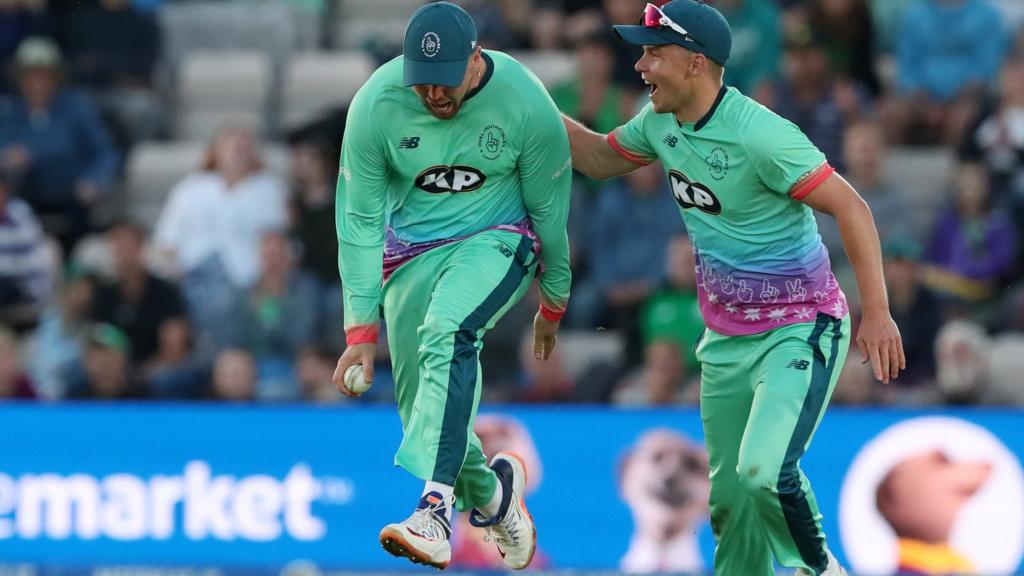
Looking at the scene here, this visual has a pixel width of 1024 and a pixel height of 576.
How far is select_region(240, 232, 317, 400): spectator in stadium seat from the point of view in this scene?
1429 cm

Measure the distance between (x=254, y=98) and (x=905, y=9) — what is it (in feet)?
16.6

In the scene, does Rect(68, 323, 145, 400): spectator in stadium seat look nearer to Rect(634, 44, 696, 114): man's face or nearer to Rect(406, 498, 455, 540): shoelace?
Rect(406, 498, 455, 540): shoelace

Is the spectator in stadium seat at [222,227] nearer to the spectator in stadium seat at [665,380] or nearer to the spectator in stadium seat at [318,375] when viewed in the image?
the spectator in stadium seat at [318,375]

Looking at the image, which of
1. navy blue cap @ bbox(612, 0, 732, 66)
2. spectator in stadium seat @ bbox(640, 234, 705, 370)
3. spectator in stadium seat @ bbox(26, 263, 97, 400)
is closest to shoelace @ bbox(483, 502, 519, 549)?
navy blue cap @ bbox(612, 0, 732, 66)

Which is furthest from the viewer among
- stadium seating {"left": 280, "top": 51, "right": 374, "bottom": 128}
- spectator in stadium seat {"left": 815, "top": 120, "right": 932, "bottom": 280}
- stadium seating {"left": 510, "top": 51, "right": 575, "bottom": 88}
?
stadium seating {"left": 280, "top": 51, "right": 374, "bottom": 128}

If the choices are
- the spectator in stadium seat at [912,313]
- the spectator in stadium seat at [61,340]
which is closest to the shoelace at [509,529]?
the spectator in stadium seat at [912,313]

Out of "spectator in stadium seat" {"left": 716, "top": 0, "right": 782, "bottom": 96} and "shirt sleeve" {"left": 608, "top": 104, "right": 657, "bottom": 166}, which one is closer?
"shirt sleeve" {"left": 608, "top": 104, "right": 657, "bottom": 166}

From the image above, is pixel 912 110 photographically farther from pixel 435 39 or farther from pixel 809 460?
pixel 435 39

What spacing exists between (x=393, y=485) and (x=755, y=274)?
499 cm

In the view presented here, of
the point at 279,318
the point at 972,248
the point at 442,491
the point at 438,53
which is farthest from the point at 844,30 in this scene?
the point at 442,491

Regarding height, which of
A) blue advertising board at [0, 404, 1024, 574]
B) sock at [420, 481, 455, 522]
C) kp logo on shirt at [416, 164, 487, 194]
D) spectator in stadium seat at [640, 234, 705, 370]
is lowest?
blue advertising board at [0, 404, 1024, 574]

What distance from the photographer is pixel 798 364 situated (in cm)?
874

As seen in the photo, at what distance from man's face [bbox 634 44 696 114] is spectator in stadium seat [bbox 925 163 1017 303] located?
5.92 m

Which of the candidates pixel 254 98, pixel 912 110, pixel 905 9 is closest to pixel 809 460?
pixel 912 110
